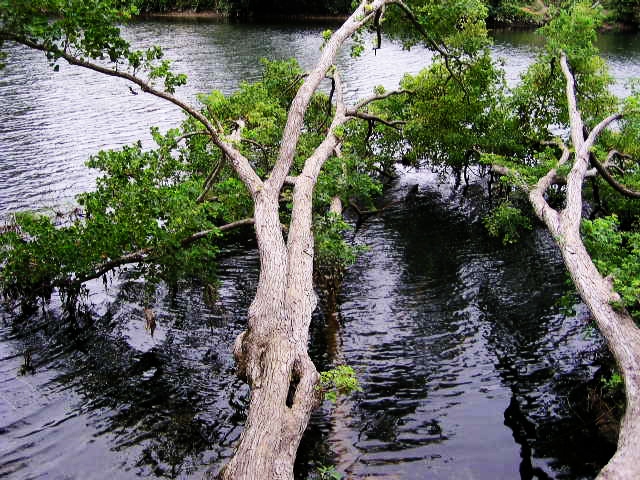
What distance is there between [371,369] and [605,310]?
4522mm

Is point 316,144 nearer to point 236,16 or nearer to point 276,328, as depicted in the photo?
point 276,328

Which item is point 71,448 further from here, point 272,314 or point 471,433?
point 471,433

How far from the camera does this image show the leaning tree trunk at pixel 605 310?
680 centimetres

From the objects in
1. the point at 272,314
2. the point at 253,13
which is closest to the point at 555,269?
the point at 272,314

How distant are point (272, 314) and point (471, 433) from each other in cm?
402

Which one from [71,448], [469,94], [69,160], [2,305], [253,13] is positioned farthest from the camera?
[253,13]

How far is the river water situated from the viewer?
31.4ft

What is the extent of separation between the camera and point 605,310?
9.16 meters

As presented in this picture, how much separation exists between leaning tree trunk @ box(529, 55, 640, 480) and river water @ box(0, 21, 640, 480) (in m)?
2.13

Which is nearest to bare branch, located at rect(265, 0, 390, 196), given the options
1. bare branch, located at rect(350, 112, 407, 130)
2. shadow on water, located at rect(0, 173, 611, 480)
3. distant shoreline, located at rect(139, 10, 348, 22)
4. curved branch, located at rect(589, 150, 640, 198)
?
bare branch, located at rect(350, 112, 407, 130)

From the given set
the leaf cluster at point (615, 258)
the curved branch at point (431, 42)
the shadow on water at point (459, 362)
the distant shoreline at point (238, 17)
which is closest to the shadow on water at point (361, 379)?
the shadow on water at point (459, 362)

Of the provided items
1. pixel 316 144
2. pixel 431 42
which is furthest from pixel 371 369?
pixel 431 42

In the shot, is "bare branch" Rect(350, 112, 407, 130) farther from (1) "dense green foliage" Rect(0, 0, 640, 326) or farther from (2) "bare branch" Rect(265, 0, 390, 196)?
(2) "bare branch" Rect(265, 0, 390, 196)

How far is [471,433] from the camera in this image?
10117 millimetres
